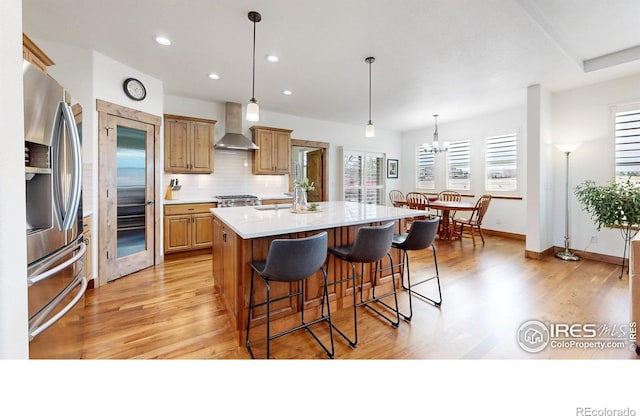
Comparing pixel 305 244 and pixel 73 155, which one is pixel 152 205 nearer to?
pixel 73 155

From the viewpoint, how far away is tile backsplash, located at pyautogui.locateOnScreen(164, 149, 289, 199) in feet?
14.7

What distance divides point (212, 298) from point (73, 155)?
5.87 feet

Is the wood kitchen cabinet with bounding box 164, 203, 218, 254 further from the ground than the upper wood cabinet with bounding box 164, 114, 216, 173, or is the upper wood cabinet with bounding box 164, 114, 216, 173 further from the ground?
the upper wood cabinet with bounding box 164, 114, 216, 173

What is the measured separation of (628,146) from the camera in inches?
139

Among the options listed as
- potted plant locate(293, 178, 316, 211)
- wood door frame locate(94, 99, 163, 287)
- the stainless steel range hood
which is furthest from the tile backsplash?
potted plant locate(293, 178, 316, 211)

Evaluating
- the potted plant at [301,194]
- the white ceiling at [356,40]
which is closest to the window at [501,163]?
the white ceiling at [356,40]

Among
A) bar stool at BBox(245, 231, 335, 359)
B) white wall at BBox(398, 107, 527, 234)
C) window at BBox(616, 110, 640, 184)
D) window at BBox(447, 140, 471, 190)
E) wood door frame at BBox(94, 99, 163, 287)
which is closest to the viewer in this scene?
bar stool at BBox(245, 231, 335, 359)

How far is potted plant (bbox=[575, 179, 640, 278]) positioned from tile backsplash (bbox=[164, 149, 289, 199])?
493 cm

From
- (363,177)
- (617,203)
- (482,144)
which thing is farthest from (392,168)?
(617,203)

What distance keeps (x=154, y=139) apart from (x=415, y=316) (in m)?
3.90

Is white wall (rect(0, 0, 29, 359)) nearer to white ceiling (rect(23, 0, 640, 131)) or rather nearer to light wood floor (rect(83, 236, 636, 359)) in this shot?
light wood floor (rect(83, 236, 636, 359))

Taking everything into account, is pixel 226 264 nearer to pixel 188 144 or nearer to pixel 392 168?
pixel 188 144

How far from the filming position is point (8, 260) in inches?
26.9

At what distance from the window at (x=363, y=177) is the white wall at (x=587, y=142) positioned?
3.71 meters
